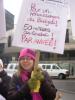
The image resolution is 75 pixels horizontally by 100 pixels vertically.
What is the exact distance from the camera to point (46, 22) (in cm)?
480

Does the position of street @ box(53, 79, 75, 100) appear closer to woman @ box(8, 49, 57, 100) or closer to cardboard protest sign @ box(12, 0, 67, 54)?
woman @ box(8, 49, 57, 100)

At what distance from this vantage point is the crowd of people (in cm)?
473

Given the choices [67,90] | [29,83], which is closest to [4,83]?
[29,83]

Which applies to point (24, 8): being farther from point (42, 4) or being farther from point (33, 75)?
point (33, 75)

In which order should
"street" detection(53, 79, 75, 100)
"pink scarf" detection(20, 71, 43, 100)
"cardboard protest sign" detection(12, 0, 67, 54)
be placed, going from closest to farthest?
"cardboard protest sign" detection(12, 0, 67, 54)
"pink scarf" detection(20, 71, 43, 100)
"street" detection(53, 79, 75, 100)

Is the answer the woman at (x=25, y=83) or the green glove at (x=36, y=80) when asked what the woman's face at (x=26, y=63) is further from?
the green glove at (x=36, y=80)

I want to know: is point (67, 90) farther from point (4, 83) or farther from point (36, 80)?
point (36, 80)

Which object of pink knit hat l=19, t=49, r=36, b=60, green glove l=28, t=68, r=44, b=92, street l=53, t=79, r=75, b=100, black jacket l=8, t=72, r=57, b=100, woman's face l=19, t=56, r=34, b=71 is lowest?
street l=53, t=79, r=75, b=100

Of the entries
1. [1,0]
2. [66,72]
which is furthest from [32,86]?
[66,72]

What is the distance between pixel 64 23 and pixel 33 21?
1.12 ft

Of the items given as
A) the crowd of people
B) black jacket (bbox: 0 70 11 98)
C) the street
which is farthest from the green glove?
the street

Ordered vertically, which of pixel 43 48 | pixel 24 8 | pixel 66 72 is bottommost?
pixel 66 72

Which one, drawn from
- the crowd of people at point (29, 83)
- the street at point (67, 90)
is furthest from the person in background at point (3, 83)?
the street at point (67, 90)

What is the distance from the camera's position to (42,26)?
15.7 ft
